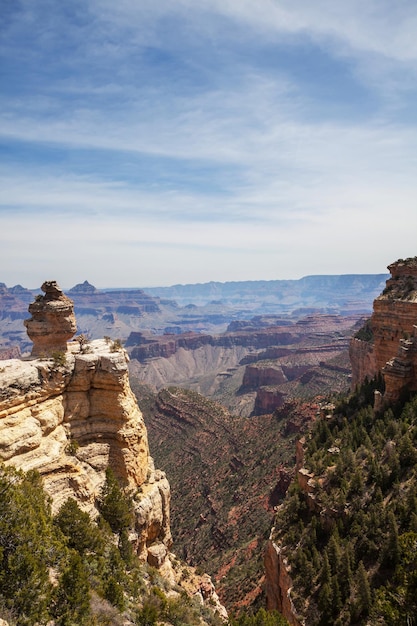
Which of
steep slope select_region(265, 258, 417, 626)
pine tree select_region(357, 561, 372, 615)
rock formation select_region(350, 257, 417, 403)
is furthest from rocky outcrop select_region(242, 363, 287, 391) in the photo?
pine tree select_region(357, 561, 372, 615)

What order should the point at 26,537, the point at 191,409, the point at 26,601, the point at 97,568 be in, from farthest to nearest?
the point at 191,409 → the point at 97,568 → the point at 26,537 → the point at 26,601

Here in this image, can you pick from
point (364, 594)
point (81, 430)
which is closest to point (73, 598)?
point (81, 430)

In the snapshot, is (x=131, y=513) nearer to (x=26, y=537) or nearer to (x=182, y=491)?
(x=26, y=537)

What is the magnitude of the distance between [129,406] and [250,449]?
4795 cm

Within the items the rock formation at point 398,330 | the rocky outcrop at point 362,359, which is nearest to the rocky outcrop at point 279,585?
the rock formation at point 398,330

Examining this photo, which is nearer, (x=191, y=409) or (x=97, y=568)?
(x=97, y=568)

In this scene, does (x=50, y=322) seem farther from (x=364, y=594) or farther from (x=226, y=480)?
(x=226, y=480)

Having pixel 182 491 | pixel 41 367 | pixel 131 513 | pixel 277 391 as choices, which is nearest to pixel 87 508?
pixel 131 513

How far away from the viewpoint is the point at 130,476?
86.3ft

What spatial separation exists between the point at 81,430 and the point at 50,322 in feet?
23.6

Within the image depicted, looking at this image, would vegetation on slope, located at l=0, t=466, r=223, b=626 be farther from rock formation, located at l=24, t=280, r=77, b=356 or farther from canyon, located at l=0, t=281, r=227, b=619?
rock formation, located at l=24, t=280, r=77, b=356

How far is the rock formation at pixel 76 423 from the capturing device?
21500mm

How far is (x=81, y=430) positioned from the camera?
81.8 ft

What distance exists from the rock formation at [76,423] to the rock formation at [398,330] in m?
21.6
